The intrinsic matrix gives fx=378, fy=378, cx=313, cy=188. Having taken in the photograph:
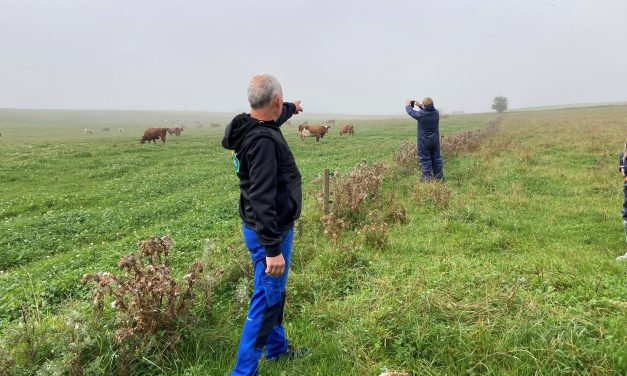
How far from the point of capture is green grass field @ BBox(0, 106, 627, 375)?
3.61 metres

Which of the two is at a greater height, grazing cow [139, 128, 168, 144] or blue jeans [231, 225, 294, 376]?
grazing cow [139, 128, 168, 144]

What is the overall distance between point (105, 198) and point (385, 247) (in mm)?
10710

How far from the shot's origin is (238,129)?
3.29m

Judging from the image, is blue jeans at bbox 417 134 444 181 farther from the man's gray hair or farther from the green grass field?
the man's gray hair

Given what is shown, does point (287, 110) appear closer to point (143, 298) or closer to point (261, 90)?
point (261, 90)

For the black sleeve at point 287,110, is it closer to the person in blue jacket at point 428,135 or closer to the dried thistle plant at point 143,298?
the dried thistle plant at point 143,298

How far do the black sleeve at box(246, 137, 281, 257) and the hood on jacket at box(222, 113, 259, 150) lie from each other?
0.23 m

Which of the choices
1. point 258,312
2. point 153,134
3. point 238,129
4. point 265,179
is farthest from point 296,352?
point 153,134

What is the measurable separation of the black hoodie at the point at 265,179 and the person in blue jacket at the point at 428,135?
9205 mm

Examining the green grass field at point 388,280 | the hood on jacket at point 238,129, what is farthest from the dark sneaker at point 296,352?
the hood on jacket at point 238,129

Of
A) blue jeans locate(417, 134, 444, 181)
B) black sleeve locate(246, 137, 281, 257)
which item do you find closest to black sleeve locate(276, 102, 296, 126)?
black sleeve locate(246, 137, 281, 257)

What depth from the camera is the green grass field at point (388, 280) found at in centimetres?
361

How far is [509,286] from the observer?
4691mm

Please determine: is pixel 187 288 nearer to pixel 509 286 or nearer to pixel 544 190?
pixel 509 286
